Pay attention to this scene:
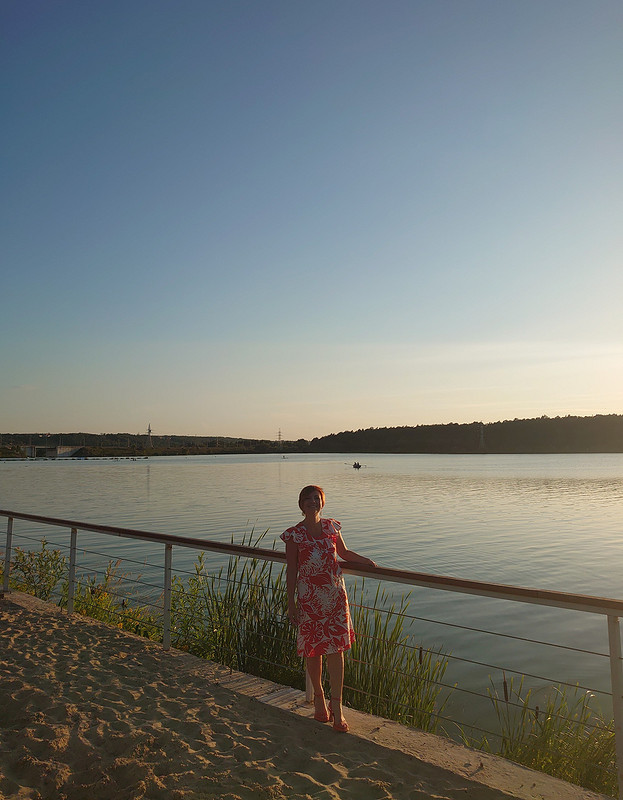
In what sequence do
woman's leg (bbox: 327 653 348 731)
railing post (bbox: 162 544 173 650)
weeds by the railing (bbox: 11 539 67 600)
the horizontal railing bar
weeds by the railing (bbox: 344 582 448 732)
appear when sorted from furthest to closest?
weeds by the railing (bbox: 11 539 67 600), railing post (bbox: 162 544 173 650), weeds by the railing (bbox: 344 582 448 732), woman's leg (bbox: 327 653 348 731), the horizontal railing bar

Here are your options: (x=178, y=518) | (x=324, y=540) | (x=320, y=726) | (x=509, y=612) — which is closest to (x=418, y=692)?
(x=320, y=726)

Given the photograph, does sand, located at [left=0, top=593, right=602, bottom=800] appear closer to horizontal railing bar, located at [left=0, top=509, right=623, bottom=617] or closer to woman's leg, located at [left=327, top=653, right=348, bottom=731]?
woman's leg, located at [left=327, top=653, right=348, bottom=731]

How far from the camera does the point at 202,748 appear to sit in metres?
3.50

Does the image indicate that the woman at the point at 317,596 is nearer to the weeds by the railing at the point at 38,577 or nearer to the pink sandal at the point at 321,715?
the pink sandal at the point at 321,715

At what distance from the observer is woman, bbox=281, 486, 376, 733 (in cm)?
394

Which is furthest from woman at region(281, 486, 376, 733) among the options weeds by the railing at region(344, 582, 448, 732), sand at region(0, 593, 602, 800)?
weeds by the railing at region(344, 582, 448, 732)

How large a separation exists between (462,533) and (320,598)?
17.9 m

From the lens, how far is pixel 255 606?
6.32 metres

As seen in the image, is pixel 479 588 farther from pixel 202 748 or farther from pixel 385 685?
pixel 385 685

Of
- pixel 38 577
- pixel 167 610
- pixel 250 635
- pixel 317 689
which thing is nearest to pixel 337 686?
pixel 317 689

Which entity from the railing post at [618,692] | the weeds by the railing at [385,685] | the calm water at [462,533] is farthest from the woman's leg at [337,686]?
the calm water at [462,533]

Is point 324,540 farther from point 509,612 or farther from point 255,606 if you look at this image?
point 509,612

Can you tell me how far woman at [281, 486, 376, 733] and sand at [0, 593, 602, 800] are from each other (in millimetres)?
318

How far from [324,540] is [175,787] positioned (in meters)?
1.55
